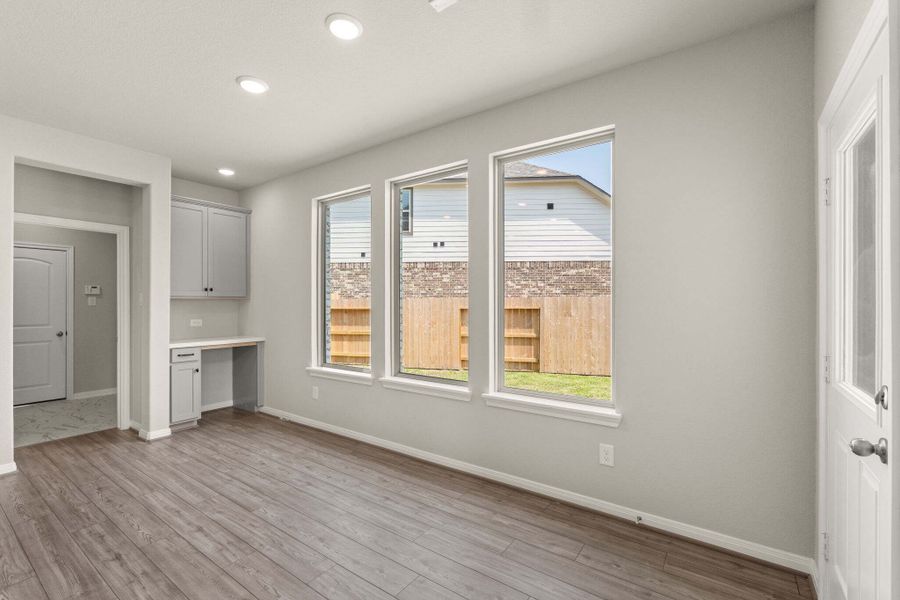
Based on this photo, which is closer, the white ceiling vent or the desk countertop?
the white ceiling vent

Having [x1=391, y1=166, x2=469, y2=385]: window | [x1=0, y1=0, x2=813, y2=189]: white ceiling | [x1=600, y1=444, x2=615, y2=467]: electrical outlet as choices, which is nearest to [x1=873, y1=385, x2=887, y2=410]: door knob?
[x1=600, y1=444, x2=615, y2=467]: electrical outlet

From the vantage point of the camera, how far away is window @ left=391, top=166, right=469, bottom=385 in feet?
11.2

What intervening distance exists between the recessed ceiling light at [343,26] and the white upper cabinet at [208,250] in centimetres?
318

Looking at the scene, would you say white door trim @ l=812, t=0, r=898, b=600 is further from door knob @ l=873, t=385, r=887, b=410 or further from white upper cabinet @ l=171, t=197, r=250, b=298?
white upper cabinet @ l=171, t=197, r=250, b=298

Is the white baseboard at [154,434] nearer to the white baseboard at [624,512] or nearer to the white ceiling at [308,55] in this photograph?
the white baseboard at [624,512]

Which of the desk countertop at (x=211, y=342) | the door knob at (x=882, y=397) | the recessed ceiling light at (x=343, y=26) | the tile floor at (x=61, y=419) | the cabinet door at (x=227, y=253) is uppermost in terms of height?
the recessed ceiling light at (x=343, y=26)

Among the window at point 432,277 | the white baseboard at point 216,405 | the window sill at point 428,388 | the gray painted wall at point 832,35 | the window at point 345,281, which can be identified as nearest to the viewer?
the gray painted wall at point 832,35

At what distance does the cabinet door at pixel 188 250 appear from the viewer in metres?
4.52

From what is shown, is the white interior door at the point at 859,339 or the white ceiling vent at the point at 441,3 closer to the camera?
the white interior door at the point at 859,339

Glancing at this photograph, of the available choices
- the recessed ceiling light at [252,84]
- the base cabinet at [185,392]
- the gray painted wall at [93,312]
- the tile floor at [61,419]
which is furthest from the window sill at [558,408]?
the gray painted wall at [93,312]

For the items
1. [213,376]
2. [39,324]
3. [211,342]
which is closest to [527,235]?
[211,342]

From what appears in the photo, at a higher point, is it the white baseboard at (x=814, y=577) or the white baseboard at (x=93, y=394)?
the white baseboard at (x=814, y=577)

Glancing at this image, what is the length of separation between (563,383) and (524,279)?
78cm

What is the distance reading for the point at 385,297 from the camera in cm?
381
